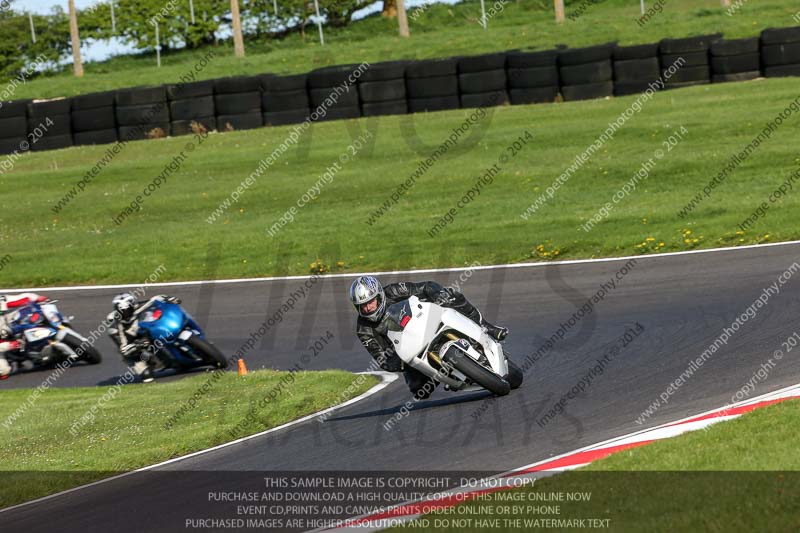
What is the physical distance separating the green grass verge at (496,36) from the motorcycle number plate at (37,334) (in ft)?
69.1

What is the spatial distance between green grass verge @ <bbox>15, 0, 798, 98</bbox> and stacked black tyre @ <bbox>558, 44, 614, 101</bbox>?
4415 millimetres

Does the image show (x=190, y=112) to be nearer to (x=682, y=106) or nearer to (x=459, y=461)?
(x=682, y=106)

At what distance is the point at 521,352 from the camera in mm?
12992

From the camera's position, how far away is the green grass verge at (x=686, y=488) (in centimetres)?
598

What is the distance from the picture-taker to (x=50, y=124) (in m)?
32.2

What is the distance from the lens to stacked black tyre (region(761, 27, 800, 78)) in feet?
89.9

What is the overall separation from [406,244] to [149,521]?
13658 mm

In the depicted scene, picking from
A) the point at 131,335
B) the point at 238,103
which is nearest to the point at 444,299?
the point at 131,335

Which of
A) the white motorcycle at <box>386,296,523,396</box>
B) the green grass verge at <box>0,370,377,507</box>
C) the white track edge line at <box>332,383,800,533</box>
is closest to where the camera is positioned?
the white track edge line at <box>332,383,800,533</box>

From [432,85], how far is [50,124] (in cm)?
1108

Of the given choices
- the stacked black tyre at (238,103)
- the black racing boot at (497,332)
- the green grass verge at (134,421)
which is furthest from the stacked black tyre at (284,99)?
the black racing boot at (497,332)

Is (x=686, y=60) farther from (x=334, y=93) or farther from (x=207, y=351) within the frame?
(x=207, y=351)

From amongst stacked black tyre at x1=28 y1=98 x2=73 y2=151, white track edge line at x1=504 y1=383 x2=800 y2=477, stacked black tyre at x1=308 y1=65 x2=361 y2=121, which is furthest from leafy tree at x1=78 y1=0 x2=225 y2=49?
white track edge line at x1=504 y1=383 x2=800 y2=477

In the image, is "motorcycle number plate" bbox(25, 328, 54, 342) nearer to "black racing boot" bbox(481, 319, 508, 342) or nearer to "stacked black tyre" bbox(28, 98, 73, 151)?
"black racing boot" bbox(481, 319, 508, 342)
